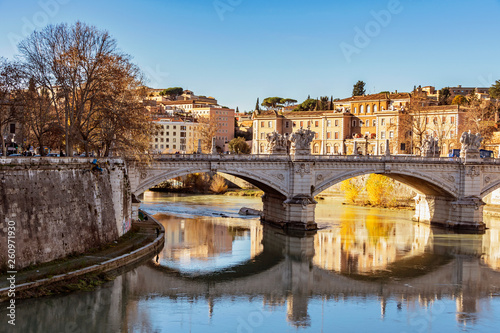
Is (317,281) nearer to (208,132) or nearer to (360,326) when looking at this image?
(360,326)

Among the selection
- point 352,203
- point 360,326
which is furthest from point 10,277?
point 352,203

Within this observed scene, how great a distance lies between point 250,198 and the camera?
52.9 meters

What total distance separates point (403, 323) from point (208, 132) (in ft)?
170

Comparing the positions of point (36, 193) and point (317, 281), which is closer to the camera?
point (36, 193)

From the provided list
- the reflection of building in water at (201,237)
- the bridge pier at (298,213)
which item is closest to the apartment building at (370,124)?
the bridge pier at (298,213)

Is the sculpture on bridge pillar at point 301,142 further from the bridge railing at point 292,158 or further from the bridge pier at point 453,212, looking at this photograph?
the bridge pier at point 453,212

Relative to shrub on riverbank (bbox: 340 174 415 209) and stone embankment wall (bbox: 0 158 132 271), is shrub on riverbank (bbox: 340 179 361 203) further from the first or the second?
stone embankment wall (bbox: 0 158 132 271)

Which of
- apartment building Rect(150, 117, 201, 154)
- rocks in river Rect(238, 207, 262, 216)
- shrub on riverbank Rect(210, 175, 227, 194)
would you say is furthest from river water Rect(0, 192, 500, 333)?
apartment building Rect(150, 117, 201, 154)

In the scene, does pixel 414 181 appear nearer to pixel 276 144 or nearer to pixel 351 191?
pixel 351 191

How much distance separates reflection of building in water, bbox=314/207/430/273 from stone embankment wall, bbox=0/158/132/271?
9663 millimetres

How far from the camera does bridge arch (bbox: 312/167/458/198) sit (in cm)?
3510

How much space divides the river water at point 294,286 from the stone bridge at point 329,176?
1.65 m

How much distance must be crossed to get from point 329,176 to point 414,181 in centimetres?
711

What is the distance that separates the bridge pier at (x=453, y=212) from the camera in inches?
1416
